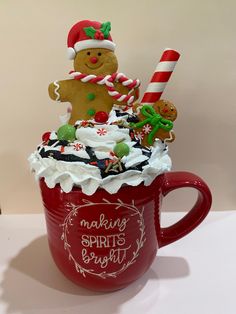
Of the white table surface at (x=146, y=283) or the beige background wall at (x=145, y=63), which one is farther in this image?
the beige background wall at (x=145, y=63)

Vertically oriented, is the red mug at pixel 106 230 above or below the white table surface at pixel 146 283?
above

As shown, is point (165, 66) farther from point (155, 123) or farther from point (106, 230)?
point (106, 230)

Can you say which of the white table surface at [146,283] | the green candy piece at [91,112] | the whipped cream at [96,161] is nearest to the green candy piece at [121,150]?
the whipped cream at [96,161]

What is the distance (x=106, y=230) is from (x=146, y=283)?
0.58 feet

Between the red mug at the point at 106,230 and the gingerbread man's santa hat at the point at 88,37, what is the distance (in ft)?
0.79

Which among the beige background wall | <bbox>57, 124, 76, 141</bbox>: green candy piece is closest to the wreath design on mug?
<bbox>57, 124, 76, 141</bbox>: green candy piece

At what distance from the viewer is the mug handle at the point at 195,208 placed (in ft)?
2.02

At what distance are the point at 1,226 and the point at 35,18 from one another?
505mm

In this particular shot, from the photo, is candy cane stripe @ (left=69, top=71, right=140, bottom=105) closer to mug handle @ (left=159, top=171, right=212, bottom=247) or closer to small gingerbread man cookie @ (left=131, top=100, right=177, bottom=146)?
small gingerbread man cookie @ (left=131, top=100, right=177, bottom=146)

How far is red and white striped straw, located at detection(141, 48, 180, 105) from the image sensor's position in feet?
1.97

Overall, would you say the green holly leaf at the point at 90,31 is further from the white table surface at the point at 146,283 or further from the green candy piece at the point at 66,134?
the white table surface at the point at 146,283

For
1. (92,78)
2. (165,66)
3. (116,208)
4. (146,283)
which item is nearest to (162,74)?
(165,66)

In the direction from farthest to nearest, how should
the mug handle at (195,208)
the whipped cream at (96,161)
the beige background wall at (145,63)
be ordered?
1. the beige background wall at (145,63)
2. the mug handle at (195,208)
3. the whipped cream at (96,161)

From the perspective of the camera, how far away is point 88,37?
1.94 feet
